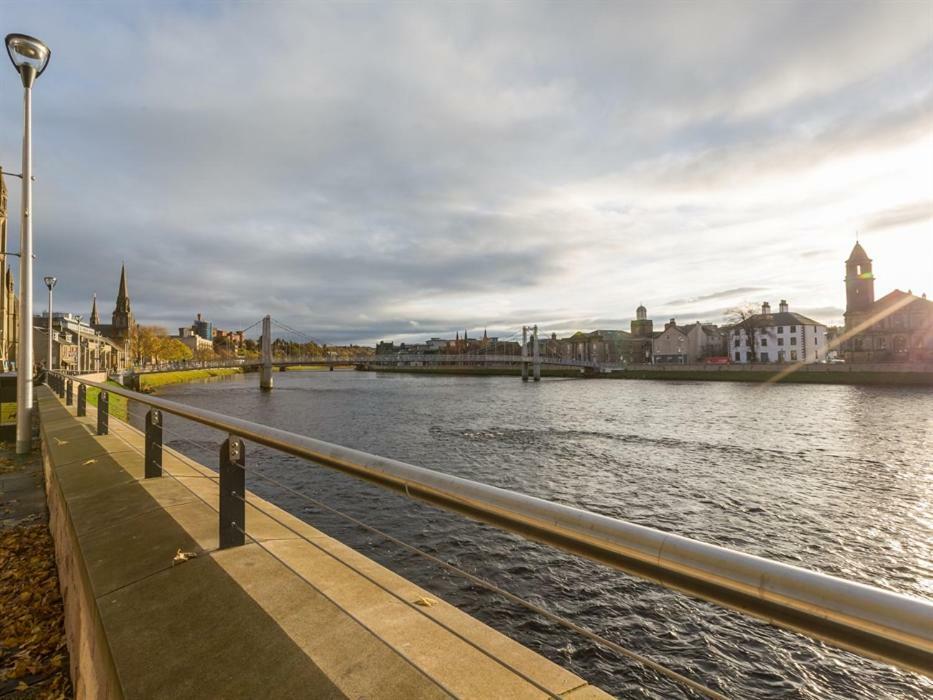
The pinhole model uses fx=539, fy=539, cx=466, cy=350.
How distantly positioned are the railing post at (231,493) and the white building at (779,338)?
105 metres

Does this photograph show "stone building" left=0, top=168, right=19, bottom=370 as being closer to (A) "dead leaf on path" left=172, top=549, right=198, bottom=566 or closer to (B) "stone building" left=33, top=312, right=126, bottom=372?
(B) "stone building" left=33, top=312, right=126, bottom=372

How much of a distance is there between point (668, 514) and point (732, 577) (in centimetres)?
1253

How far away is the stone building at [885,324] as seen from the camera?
7450 centimetres

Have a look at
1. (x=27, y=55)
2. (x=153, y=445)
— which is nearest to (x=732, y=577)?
(x=153, y=445)

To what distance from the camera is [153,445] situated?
17.2 feet

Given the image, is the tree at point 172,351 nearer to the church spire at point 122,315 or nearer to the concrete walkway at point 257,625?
the church spire at point 122,315

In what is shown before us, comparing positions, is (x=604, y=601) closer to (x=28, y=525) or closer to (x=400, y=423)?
(x=28, y=525)

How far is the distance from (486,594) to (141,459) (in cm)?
534

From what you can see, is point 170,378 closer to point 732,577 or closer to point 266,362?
point 266,362

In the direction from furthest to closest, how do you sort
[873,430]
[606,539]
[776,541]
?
[873,430]
[776,541]
[606,539]

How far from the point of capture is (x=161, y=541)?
3.54 metres

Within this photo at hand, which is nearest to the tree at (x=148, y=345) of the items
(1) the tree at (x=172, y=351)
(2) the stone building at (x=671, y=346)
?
(1) the tree at (x=172, y=351)

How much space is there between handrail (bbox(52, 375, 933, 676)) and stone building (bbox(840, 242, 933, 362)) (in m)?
88.9

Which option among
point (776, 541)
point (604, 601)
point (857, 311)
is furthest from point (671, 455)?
point (857, 311)
